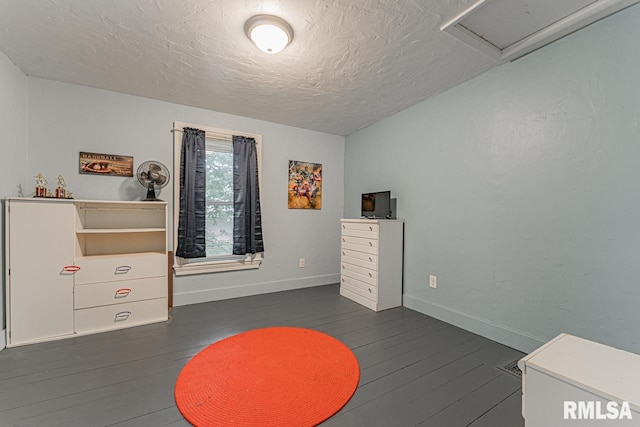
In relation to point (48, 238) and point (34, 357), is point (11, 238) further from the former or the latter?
point (34, 357)

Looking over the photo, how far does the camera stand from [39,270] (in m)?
2.14

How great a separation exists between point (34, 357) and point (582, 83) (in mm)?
4289

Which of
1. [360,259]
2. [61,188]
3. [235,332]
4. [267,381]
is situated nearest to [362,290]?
[360,259]

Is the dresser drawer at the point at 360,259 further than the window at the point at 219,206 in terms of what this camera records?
No

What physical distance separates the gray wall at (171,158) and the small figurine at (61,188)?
0.16 feet

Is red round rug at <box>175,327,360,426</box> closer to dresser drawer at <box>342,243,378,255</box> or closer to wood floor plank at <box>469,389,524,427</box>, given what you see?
wood floor plank at <box>469,389,524,427</box>

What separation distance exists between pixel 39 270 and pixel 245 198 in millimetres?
1913

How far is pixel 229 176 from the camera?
3338 mm

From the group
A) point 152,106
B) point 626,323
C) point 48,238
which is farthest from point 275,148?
point 626,323

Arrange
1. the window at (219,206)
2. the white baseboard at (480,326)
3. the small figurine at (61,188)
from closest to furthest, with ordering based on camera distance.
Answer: the white baseboard at (480,326) → the small figurine at (61,188) → the window at (219,206)

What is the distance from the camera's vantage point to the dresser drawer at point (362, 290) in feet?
9.59

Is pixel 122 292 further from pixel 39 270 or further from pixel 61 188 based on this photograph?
pixel 61 188

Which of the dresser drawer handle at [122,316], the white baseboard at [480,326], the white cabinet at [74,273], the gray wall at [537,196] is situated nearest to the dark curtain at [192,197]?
the white cabinet at [74,273]

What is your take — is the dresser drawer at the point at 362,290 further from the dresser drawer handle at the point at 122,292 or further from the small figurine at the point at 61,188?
the small figurine at the point at 61,188
